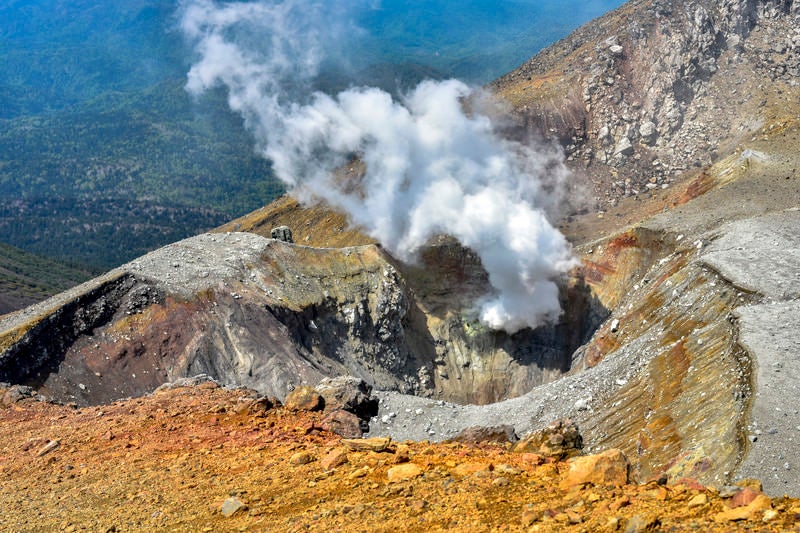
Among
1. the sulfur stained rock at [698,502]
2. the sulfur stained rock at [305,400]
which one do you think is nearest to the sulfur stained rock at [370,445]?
the sulfur stained rock at [305,400]

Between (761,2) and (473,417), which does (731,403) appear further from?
(761,2)

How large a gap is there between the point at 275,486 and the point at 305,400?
9.46 meters

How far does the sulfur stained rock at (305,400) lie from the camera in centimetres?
2694

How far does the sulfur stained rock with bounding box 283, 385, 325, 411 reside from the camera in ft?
88.4

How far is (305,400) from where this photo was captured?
27266 mm

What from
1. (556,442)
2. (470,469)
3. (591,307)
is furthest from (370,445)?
(591,307)

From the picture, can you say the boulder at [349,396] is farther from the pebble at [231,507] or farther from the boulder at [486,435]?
the pebble at [231,507]

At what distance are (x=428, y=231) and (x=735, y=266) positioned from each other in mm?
33235

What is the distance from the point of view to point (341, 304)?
195ft

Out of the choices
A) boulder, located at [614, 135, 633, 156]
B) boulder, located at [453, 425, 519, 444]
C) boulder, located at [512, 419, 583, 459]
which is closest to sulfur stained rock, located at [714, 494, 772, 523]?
boulder, located at [512, 419, 583, 459]

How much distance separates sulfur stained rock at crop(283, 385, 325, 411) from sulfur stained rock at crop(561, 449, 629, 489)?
510 inches

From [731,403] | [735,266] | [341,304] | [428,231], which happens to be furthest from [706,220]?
[731,403]

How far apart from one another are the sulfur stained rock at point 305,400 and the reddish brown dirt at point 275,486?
1.62 m

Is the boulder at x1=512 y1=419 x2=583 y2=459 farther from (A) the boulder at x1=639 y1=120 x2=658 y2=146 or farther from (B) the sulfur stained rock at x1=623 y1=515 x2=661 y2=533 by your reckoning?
(A) the boulder at x1=639 y1=120 x2=658 y2=146
